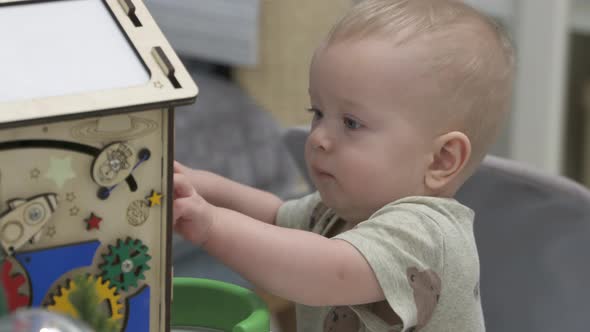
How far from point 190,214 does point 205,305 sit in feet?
0.45

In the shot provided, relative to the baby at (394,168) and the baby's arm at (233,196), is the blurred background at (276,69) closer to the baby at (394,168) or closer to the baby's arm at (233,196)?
the baby's arm at (233,196)

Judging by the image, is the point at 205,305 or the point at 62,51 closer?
the point at 62,51

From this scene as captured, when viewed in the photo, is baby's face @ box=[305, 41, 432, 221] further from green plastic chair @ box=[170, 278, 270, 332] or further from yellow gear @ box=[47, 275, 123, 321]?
yellow gear @ box=[47, 275, 123, 321]

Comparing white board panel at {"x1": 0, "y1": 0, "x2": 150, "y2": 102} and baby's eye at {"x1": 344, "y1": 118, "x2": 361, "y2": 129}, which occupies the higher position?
white board panel at {"x1": 0, "y1": 0, "x2": 150, "y2": 102}

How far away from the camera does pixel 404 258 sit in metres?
0.72

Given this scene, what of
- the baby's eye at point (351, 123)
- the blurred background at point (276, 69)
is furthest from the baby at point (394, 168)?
the blurred background at point (276, 69)

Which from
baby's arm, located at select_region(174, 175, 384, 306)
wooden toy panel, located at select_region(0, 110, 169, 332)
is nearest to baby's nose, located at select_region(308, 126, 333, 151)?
baby's arm, located at select_region(174, 175, 384, 306)

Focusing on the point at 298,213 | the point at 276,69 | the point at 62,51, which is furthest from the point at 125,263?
the point at 276,69

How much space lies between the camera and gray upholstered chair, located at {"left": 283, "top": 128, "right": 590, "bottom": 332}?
0.91m

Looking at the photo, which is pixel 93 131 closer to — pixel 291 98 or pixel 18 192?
pixel 18 192

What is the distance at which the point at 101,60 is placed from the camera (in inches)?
22.8

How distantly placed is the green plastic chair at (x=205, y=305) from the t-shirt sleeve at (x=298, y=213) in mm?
154

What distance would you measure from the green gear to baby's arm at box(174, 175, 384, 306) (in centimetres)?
8

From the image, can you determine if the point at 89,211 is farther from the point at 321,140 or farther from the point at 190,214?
the point at 321,140
